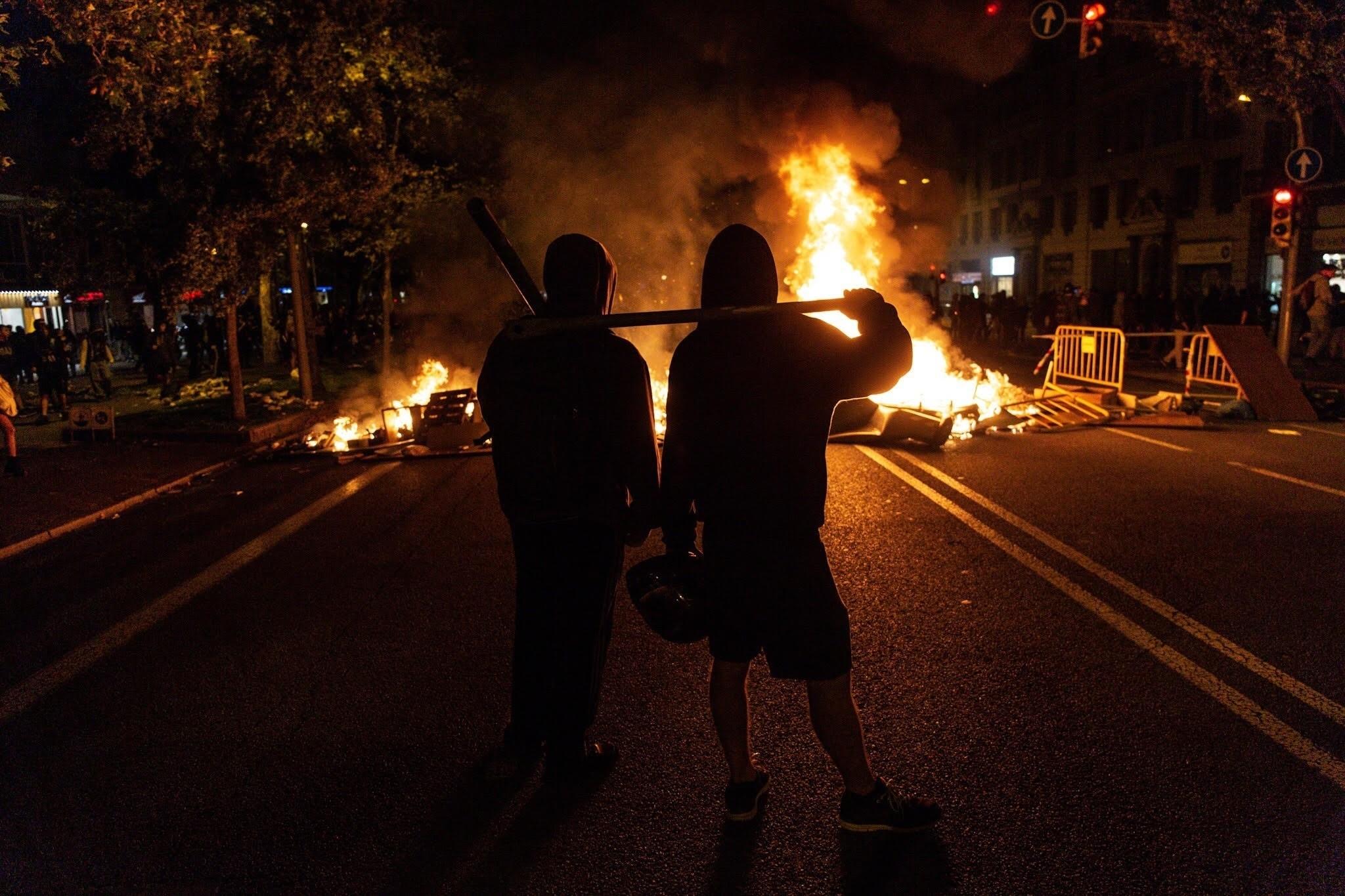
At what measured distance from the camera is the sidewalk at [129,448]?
925cm

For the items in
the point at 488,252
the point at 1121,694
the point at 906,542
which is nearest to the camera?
the point at 1121,694

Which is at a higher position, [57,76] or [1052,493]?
[57,76]

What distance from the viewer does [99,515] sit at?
29.5 ft

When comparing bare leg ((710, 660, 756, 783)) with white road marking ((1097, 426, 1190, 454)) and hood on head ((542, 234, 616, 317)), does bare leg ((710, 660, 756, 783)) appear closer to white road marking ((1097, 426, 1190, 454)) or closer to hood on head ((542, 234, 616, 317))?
hood on head ((542, 234, 616, 317))

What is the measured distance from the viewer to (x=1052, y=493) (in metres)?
8.29

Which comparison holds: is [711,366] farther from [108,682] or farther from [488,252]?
[488,252]

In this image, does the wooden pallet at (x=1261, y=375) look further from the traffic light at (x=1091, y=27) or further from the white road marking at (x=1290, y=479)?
the traffic light at (x=1091, y=27)

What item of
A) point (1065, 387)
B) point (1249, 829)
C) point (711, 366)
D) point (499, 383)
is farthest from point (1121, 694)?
point (1065, 387)

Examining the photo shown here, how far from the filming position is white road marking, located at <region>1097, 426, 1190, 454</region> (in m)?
10.6

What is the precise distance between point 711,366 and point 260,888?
6.43 feet

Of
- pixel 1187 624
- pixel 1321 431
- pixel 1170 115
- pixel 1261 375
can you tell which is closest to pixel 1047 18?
pixel 1261 375

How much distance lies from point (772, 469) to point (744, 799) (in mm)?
1054

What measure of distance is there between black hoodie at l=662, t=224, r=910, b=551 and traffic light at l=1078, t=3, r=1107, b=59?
14.9 metres

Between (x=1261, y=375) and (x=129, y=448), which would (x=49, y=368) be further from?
(x=1261, y=375)
